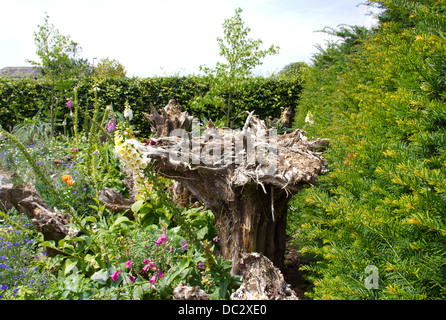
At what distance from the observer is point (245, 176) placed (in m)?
2.28

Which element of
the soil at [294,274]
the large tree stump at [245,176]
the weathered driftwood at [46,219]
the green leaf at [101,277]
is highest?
the large tree stump at [245,176]

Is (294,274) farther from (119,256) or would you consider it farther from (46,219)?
(46,219)

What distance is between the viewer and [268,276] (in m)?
1.91

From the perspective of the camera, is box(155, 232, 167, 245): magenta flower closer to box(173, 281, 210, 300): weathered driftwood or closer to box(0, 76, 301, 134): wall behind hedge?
box(173, 281, 210, 300): weathered driftwood

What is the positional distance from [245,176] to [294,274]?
4.46 feet

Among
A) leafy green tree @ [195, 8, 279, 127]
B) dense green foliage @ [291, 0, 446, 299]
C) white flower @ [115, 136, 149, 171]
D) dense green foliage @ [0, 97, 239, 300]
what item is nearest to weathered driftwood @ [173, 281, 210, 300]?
dense green foliage @ [0, 97, 239, 300]

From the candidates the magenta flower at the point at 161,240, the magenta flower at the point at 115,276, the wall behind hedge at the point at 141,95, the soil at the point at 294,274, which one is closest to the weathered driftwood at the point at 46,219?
the magenta flower at the point at 115,276

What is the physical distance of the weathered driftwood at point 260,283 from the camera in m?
1.82

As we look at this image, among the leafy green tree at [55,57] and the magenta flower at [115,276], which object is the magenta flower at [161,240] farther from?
the leafy green tree at [55,57]

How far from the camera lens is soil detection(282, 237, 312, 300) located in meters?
2.62

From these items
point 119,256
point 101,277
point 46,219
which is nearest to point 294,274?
point 119,256

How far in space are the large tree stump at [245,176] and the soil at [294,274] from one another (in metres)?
0.22
